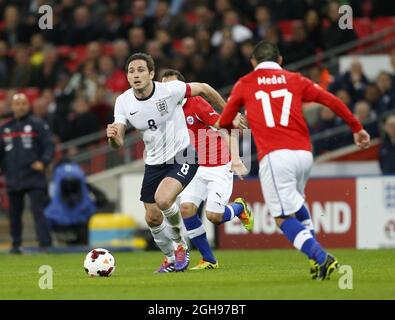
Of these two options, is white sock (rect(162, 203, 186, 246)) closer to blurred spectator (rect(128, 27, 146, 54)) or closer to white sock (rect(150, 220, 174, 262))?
white sock (rect(150, 220, 174, 262))

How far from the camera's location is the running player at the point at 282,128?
35.9 ft

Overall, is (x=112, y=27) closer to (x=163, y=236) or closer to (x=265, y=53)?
(x=163, y=236)

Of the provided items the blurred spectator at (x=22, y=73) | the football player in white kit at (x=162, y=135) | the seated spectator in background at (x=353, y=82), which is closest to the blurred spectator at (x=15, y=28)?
the blurred spectator at (x=22, y=73)

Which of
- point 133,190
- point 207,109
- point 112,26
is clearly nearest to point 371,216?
point 133,190

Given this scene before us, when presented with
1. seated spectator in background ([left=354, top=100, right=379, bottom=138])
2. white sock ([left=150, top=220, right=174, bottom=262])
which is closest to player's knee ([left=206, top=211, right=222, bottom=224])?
white sock ([left=150, top=220, right=174, bottom=262])

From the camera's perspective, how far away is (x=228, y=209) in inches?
567

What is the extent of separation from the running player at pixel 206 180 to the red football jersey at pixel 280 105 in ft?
8.33

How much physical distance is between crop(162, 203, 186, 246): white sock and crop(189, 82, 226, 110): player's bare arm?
3.95ft

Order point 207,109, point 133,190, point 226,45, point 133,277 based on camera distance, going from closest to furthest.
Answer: point 133,277
point 207,109
point 133,190
point 226,45

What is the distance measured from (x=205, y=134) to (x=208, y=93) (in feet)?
4.45

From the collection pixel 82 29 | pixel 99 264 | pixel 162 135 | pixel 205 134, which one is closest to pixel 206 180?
pixel 205 134

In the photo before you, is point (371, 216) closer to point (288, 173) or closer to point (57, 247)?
point (57, 247)

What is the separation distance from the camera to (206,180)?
1423 cm
